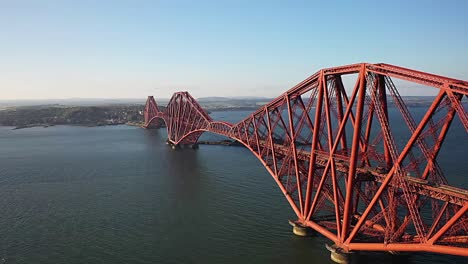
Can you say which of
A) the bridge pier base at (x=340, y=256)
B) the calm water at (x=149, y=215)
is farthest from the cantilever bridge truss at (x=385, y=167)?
the calm water at (x=149, y=215)

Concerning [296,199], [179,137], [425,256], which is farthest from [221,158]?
[425,256]

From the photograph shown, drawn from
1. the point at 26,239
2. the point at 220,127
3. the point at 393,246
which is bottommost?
the point at 26,239

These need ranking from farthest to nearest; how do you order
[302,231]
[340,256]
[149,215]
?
[149,215] → [302,231] → [340,256]

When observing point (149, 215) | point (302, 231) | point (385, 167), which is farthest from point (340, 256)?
point (149, 215)

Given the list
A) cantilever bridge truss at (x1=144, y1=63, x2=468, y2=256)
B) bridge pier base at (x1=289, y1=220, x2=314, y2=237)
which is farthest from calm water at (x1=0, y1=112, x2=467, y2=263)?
cantilever bridge truss at (x1=144, y1=63, x2=468, y2=256)

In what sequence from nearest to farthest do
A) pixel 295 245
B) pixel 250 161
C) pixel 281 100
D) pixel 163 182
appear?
pixel 295 245 < pixel 281 100 < pixel 163 182 < pixel 250 161

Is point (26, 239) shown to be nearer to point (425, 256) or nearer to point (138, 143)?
point (425, 256)

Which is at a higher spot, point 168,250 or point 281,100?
point 281,100

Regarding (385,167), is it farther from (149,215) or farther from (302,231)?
(149,215)

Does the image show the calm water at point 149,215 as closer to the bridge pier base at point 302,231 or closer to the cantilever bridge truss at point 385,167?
the bridge pier base at point 302,231
